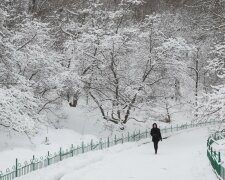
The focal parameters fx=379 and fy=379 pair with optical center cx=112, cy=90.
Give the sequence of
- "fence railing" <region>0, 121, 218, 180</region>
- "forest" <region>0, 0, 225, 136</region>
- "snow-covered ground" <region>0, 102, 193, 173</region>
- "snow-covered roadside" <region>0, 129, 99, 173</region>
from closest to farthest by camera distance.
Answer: "fence railing" <region>0, 121, 218, 180</region> → "snow-covered roadside" <region>0, 129, 99, 173</region> → "snow-covered ground" <region>0, 102, 193, 173</region> → "forest" <region>0, 0, 225, 136</region>

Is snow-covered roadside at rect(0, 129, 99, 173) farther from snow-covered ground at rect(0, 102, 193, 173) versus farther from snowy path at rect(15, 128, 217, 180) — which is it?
snowy path at rect(15, 128, 217, 180)

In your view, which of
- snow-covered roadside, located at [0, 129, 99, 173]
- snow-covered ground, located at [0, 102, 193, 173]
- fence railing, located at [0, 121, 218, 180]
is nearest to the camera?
fence railing, located at [0, 121, 218, 180]

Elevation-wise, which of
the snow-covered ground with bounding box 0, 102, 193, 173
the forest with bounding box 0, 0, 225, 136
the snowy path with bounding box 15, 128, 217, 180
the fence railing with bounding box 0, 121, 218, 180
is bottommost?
the snowy path with bounding box 15, 128, 217, 180

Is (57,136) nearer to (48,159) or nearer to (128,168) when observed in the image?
(48,159)

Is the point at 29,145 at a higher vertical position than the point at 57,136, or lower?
lower

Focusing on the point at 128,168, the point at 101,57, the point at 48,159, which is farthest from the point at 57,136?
the point at 101,57

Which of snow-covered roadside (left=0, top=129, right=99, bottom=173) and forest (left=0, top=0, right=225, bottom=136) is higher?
forest (left=0, top=0, right=225, bottom=136)

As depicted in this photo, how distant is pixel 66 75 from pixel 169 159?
10939 millimetres

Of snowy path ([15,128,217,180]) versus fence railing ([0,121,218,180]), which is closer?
fence railing ([0,121,218,180])

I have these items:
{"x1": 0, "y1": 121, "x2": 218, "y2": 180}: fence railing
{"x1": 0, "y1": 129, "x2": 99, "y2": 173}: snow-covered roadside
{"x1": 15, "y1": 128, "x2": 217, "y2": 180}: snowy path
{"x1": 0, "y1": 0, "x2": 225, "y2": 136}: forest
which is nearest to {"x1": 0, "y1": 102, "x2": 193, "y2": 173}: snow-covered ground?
{"x1": 0, "y1": 129, "x2": 99, "y2": 173}: snow-covered roadside

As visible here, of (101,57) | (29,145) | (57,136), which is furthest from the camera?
(101,57)

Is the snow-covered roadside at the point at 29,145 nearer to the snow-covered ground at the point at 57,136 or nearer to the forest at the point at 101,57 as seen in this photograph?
the snow-covered ground at the point at 57,136

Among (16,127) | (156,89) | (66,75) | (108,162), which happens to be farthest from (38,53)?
(156,89)

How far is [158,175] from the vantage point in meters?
14.4
